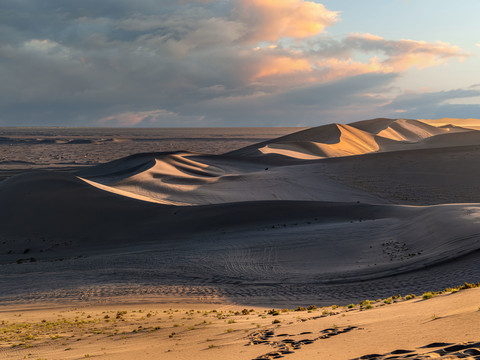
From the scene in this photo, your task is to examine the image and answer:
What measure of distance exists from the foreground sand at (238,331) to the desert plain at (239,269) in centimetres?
5

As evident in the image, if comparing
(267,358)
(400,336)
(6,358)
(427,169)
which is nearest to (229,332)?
(267,358)

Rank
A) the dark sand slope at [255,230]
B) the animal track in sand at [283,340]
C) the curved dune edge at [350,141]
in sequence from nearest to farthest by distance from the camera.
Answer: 1. the animal track in sand at [283,340]
2. the dark sand slope at [255,230]
3. the curved dune edge at [350,141]

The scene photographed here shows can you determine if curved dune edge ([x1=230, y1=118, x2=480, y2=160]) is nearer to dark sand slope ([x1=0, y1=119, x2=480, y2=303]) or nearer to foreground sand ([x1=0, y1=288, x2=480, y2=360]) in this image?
dark sand slope ([x1=0, y1=119, x2=480, y2=303])

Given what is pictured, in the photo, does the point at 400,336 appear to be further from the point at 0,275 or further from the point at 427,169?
the point at 427,169

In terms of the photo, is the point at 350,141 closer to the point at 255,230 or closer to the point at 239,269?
the point at 255,230

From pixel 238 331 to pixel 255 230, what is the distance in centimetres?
1332

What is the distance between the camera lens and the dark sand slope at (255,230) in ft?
49.4

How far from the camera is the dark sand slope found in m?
15.1

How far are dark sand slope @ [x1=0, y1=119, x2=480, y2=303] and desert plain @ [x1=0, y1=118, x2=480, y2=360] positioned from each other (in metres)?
0.10

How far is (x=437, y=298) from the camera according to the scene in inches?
387

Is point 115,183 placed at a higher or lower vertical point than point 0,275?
higher

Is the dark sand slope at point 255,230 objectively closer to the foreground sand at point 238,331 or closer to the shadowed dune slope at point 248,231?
the shadowed dune slope at point 248,231

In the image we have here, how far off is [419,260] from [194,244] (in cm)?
1009

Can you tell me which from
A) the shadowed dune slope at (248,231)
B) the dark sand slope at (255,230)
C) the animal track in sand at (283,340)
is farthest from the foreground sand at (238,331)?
→ the shadowed dune slope at (248,231)
